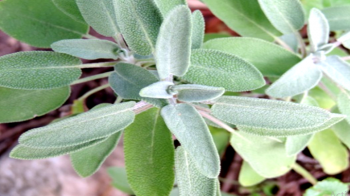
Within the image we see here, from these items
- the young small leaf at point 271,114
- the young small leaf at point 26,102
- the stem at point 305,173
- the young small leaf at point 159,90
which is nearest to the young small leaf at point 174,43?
the young small leaf at point 159,90

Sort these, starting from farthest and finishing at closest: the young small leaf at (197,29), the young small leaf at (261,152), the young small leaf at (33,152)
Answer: the young small leaf at (261,152)
the young small leaf at (197,29)
the young small leaf at (33,152)

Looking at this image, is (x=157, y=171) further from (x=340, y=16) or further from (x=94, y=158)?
(x=340, y=16)

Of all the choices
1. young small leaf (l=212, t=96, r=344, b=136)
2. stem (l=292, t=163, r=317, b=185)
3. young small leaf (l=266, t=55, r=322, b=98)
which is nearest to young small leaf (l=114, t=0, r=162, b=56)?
young small leaf (l=212, t=96, r=344, b=136)

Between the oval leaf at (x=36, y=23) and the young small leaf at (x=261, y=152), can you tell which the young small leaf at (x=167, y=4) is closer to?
the oval leaf at (x=36, y=23)

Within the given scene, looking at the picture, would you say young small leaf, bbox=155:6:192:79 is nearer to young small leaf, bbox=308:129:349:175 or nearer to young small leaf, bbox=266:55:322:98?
young small leaf, bbox=266:55:322:98

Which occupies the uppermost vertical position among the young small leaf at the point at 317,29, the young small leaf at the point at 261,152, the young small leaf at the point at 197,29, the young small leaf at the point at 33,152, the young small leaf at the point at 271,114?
the young small leaf at the point at 197,29

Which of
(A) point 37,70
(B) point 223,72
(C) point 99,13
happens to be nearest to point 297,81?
(B) point 223,72

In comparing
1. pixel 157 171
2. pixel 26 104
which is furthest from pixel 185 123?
pixel 26 104
